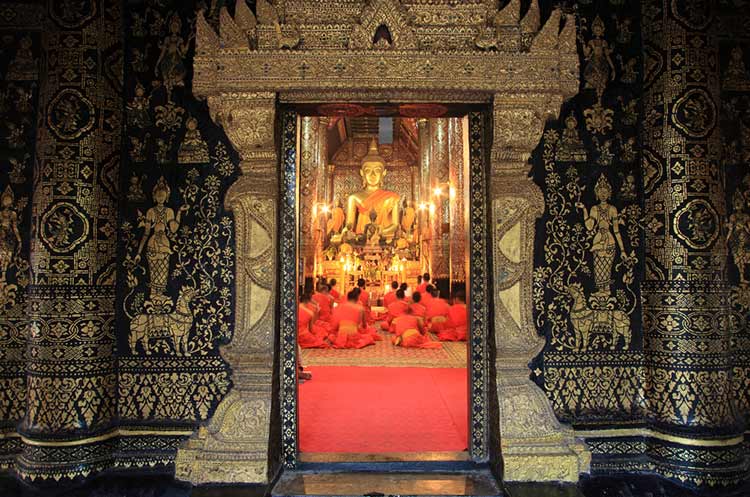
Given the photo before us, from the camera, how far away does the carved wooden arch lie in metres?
3.48

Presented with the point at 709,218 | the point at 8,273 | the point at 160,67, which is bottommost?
the point at 8,273

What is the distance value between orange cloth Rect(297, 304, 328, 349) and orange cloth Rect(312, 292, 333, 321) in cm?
107

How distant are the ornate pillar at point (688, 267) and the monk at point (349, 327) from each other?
18.8 ft

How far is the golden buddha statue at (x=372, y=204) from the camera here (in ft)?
53.1

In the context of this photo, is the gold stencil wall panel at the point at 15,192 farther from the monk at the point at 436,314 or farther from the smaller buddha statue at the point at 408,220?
the smaller buddha statue at the point at 408,220

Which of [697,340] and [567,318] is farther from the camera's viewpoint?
[567,318]

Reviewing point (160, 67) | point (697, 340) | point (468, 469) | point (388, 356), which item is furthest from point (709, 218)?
point (388, 356)

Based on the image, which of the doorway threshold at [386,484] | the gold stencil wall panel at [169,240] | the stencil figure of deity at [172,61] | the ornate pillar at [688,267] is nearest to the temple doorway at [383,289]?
the doorway threshold at [386,484]

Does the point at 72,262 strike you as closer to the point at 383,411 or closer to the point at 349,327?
the point at 383,411

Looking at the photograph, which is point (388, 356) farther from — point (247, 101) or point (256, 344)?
point (247, 101)

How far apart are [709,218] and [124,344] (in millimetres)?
4449

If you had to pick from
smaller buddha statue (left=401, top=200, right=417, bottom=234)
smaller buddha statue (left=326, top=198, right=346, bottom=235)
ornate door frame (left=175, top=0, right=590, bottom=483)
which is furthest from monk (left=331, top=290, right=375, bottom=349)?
smaller buddha statue (left=326, top=198, right=346, bottom=235)

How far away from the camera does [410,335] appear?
28.7ft

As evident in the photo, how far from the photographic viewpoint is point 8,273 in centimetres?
372
